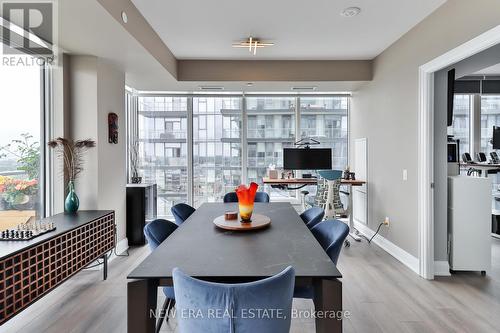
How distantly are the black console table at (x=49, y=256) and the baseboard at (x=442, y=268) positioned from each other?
143 inches

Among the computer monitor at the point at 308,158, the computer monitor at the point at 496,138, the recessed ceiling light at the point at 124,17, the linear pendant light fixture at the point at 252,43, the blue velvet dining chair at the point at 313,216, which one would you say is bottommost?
the blue velvet dining chair at the point at 313,216

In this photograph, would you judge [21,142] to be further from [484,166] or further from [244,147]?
[484,166]

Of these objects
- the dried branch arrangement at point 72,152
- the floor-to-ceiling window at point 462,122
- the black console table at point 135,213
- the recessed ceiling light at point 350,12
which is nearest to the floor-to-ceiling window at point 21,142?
the dried branch arrangement at point 72,152

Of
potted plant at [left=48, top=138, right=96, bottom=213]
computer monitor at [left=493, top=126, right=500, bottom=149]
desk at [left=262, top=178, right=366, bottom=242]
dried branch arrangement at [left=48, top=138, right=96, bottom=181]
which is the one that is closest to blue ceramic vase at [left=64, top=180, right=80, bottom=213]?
potted plant at [left=48, top=138, right=96, bottom=213]

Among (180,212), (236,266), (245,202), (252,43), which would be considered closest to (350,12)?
(252,43)

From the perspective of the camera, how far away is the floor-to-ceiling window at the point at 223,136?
5629 millimetres

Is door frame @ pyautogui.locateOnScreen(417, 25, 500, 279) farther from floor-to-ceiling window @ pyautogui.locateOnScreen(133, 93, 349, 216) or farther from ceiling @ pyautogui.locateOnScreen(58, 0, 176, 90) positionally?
ceiling @ pyautogui.locateOnScreen(58, 0, 176, 90)

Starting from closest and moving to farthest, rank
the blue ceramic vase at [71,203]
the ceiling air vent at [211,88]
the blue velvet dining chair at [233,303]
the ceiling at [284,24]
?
the blue velvet dining chair at [233,303], the ceiling at [284,24], the blue ceramic vase at [71,203], the ceiling air vent at [211,88]

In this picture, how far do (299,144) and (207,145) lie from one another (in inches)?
71.0

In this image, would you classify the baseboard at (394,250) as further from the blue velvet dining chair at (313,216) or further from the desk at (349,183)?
the blue velvet dining chair at (313,216)

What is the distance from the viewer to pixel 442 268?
320 centimetres

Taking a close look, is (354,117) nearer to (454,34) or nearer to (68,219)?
(454,34)

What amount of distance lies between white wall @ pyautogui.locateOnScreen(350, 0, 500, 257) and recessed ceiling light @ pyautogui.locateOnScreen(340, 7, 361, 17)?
0.80 m

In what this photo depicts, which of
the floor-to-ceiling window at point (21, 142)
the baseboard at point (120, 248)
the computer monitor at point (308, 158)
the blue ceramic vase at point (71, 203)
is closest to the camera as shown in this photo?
the floor-to-ceiling window at point (21, 142)
